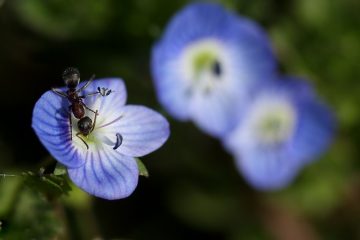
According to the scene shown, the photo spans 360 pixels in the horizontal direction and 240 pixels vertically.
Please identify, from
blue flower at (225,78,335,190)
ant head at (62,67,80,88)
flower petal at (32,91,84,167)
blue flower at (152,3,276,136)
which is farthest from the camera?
blue flower at (225,78,335,190)

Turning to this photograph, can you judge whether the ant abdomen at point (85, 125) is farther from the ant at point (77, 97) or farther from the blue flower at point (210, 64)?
the blue flower at point (210, 64)

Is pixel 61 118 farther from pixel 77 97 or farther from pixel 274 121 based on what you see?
pixel 274 121

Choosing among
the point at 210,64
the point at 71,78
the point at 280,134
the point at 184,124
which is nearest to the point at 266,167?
the point at 280,134

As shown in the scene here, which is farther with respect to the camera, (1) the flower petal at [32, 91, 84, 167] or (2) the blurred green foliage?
(2) the blurred green foliage

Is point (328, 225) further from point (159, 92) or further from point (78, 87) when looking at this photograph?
point (78, 87)

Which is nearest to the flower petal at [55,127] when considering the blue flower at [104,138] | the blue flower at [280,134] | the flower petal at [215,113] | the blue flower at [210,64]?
the blue flower at [104,138]

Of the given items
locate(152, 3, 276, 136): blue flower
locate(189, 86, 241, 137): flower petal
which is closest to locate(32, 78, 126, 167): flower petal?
locate(152, 3, 276, 136): blue flower

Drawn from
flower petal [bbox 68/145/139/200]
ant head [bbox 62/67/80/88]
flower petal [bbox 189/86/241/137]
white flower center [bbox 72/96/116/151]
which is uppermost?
flower petal [bbox 189/86/241/137]

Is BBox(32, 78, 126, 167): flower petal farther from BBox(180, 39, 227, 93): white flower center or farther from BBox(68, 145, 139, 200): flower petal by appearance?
BBox(180, 39, 227, 93): white flower center
